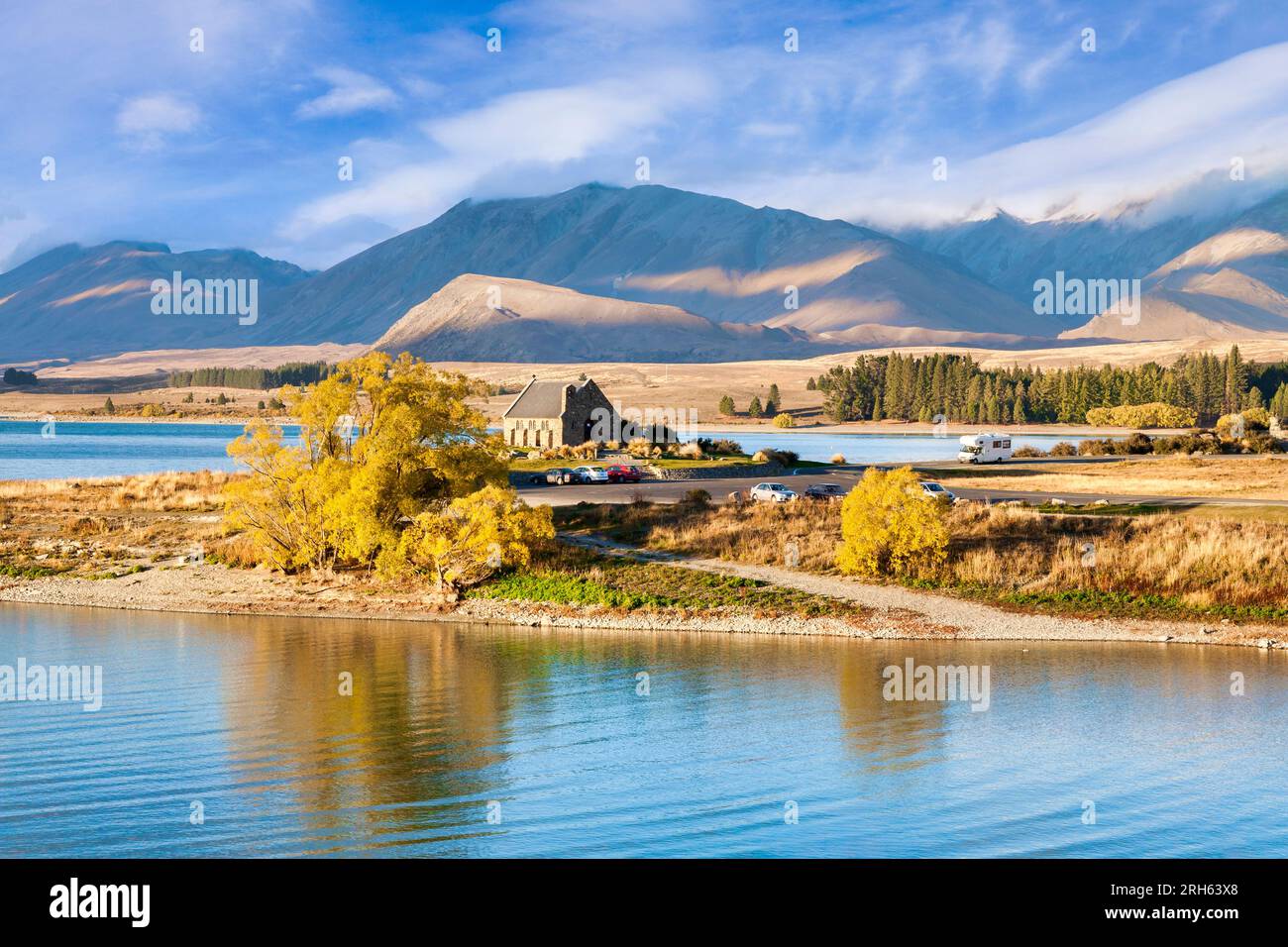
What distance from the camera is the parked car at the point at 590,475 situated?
222ft

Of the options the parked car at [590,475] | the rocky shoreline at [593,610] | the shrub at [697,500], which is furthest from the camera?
the parked car at [590,475]

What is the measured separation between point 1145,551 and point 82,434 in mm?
168792

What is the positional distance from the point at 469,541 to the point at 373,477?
4.12 m

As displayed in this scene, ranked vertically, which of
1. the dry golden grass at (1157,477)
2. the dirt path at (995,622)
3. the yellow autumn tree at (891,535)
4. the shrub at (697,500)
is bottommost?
the dirt path at (995,622)

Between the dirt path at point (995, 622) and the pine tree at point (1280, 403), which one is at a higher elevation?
the pine tree at point (1280, 403)

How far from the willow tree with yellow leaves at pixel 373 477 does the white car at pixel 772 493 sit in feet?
49.4

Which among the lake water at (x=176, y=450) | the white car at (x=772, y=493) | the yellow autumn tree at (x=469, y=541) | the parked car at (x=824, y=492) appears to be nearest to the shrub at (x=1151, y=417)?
the lake water at (x=176, y=450)

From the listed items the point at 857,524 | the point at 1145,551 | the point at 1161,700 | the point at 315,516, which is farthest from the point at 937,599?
the point at 315,516

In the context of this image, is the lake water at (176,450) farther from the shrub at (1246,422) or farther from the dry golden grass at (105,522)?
the dry golden grass at (105,522)

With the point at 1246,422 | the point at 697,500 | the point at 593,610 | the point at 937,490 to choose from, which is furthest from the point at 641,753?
the point at 1246,422

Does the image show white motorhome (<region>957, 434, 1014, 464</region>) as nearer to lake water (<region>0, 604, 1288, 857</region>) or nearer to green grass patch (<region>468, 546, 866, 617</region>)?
green grass patch (<region>468, 546, 866, 617</region>)

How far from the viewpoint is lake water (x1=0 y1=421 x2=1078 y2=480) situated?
94.6m

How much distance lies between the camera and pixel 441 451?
43.8 meters
